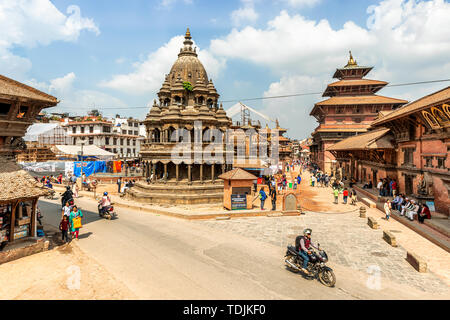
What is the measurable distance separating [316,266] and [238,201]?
11024 mm

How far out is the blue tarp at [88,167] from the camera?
1425 inches

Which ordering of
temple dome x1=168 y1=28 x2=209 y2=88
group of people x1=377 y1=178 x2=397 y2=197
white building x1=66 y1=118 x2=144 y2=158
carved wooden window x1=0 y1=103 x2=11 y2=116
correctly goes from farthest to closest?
white building x1=66 y1=118 x2=144 y2=158 < temple dome x1=168 y1=28 x2=209 y2=88 < group of people x1=377 y1=178 x2=397 y2=197 < carved wooden window x1=0 y1=103 x2=11 y2=116

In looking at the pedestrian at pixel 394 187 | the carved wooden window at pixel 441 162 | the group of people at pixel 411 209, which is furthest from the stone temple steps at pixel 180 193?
the carved wooden window at pixel 441 162

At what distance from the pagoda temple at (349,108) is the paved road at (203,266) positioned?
3791cm

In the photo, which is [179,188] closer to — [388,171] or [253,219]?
[253,219]

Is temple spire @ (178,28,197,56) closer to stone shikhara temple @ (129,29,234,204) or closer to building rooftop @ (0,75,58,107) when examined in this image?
stone shikhara temple @ (129,29,234,204)

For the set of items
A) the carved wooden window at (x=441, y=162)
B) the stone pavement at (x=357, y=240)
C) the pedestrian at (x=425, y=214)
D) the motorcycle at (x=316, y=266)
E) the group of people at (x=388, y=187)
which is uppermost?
the carved wooden window at (x=441, y=162)

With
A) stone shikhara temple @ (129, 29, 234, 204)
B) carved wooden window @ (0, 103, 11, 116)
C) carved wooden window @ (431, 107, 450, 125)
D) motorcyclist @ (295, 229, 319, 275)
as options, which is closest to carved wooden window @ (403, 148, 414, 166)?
carved wooden window @ (431, 107, 450, 125)

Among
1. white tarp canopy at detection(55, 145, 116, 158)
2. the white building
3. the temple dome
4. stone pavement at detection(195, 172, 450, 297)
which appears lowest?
stone pavement at detection(195, 172, 450, 297)

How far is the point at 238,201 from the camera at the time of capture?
19.3 meters

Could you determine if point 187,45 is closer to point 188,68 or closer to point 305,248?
point 188,68

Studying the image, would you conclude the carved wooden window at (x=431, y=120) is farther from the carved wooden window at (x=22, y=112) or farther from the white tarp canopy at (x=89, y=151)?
the white tarp canopy at (x=89, y=151)

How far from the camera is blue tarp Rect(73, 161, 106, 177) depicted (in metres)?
36.2
